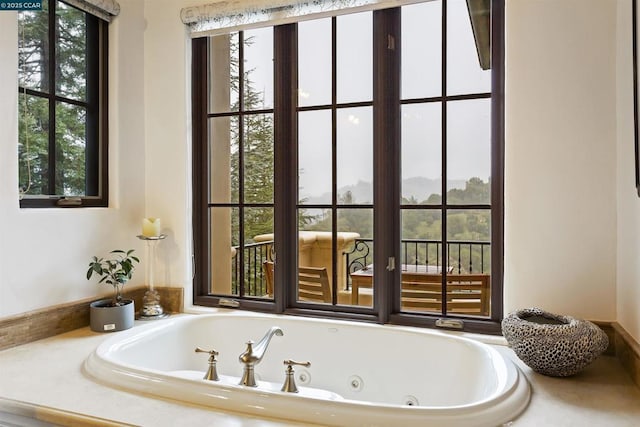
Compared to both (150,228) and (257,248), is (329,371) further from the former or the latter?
(150,228)

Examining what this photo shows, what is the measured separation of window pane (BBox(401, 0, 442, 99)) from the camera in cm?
192

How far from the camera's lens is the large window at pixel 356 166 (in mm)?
1884

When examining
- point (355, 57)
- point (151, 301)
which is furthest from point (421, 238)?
point (151, 301)

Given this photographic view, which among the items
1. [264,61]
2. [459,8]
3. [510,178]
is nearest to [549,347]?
[510,178]

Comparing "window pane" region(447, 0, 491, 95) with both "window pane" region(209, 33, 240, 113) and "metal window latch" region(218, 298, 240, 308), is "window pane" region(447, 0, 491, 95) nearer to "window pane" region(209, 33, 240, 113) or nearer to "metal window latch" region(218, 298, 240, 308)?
"window pane" region(209, 33, 240, 113)

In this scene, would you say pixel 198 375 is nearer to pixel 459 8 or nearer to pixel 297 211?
pixel 297 211

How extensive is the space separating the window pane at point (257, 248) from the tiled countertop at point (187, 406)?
3.03ft

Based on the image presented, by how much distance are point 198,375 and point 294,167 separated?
1053 millimetres

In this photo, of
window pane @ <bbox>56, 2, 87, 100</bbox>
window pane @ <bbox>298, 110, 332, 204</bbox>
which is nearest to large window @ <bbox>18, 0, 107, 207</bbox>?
window pane @ <bbox>56, 2, 87, 100</bbox>

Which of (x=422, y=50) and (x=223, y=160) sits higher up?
(x=422, y=50)

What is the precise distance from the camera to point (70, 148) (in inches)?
80.4

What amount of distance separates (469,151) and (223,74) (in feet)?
4.46

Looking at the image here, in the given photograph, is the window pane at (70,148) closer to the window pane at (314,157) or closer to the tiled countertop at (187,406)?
the tiled countertop at (187,406)

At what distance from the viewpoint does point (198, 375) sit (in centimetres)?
190
